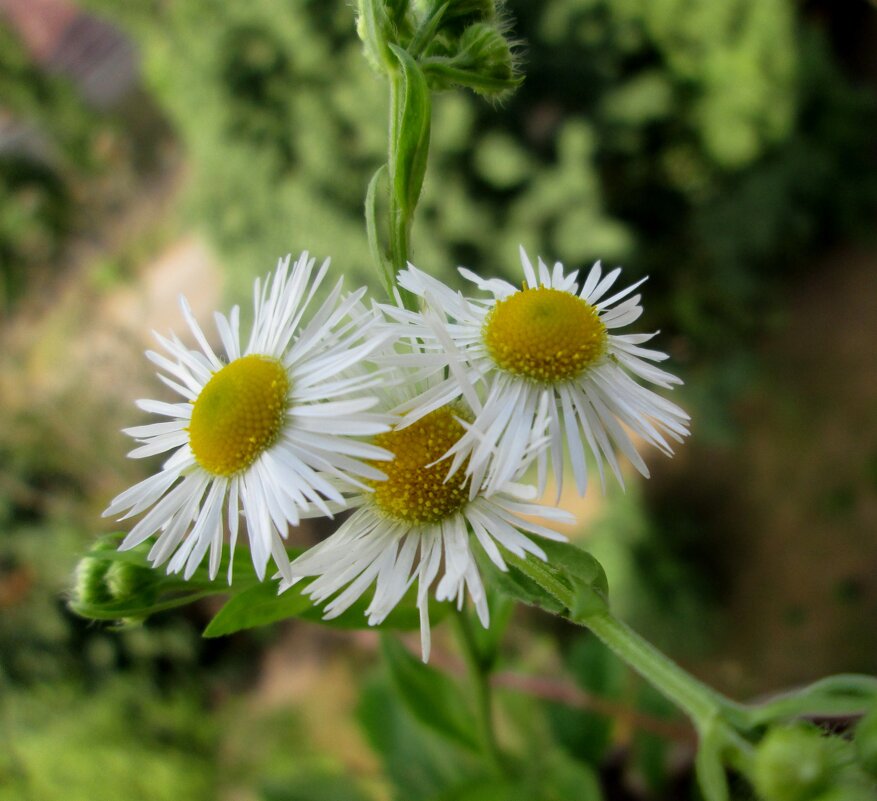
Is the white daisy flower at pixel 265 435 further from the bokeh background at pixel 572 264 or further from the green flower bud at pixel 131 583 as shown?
the bokeh background at pixel 572 264

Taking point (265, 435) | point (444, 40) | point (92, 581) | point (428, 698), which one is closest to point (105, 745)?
point (428, 698)

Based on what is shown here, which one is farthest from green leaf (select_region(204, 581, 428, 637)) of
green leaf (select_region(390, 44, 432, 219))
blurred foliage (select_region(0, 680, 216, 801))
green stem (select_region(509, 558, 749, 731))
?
blurred foliage (select_region(0, 680, 216, 801))

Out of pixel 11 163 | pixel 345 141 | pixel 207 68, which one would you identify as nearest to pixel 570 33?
pixel 345 141

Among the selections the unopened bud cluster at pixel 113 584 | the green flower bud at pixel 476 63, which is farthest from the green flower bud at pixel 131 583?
the green flower bud at pixel 476 63

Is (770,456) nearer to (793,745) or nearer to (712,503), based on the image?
(712,503)

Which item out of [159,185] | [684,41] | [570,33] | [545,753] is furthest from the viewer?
[159,185]

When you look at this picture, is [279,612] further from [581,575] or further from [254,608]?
[581,575]

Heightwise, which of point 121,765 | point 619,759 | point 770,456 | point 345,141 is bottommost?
point 121,765
